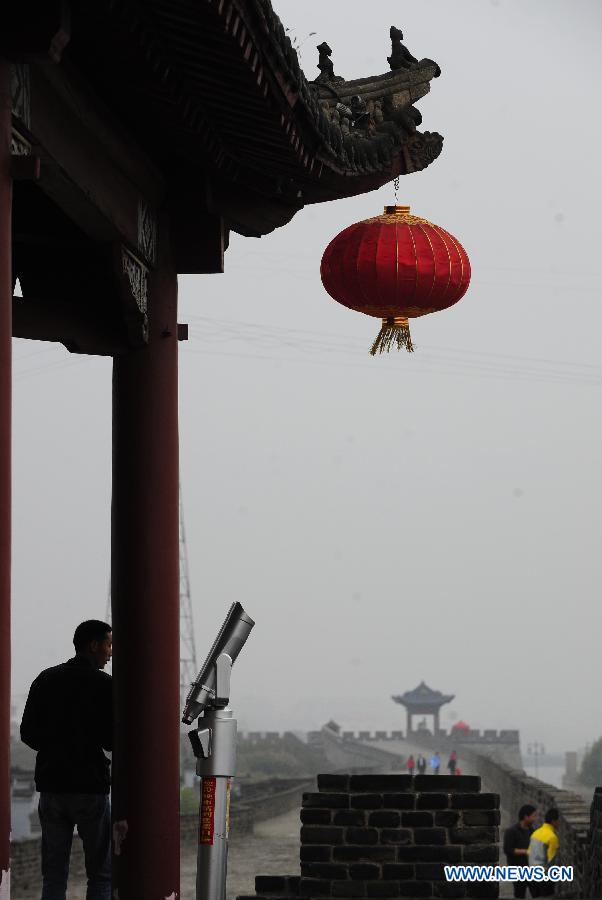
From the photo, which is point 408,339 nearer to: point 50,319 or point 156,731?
point 50,319

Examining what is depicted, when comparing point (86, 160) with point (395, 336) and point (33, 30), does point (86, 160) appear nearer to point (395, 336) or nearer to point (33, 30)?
point (33, 30)

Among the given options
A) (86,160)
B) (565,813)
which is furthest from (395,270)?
(565,813)

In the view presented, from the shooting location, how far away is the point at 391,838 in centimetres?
776

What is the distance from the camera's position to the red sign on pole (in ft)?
18.5

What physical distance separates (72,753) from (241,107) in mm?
2513

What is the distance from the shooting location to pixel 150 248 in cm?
646

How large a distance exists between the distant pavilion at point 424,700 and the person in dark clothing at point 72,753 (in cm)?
9261

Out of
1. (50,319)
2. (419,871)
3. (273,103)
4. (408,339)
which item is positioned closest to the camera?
(273,103)

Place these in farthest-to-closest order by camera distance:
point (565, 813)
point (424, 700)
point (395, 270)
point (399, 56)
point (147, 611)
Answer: point (424, 700), point (565, 813), point (395, 270), point (399, 56), point (147, 611)

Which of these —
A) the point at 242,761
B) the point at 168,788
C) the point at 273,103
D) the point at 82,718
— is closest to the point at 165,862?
the point at 168,788

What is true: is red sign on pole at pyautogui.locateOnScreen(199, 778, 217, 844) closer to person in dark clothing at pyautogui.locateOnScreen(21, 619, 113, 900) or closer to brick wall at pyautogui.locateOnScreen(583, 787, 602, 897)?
person in dark clothing at pyautogui.locateOnScreen(21, 619, 113, 900)

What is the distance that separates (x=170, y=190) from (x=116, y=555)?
1.55 m

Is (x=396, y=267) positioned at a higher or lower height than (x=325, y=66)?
lower

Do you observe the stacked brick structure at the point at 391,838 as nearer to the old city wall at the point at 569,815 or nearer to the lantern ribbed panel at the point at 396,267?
the old city wall at the point at 569,815
